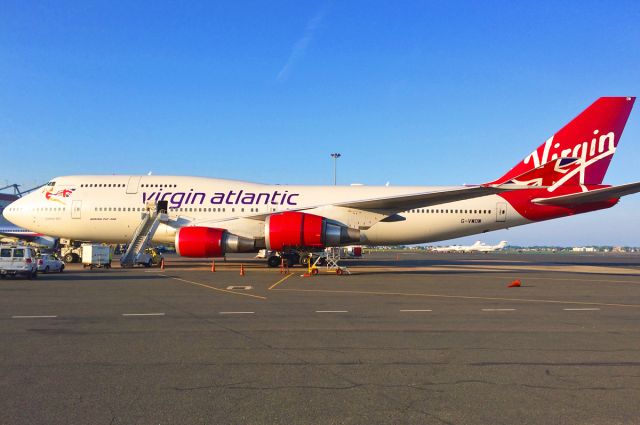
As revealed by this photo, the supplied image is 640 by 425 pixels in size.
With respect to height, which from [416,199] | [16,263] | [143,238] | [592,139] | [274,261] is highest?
[592,139]

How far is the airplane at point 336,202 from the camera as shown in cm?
2553

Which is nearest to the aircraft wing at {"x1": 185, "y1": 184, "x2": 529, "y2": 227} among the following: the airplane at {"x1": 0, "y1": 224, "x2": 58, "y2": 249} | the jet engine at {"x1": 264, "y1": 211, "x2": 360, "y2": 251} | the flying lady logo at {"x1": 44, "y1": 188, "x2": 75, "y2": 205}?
the jet engine at {"x1": 264, "y1": 211, "x2": 360, "y2": 251}

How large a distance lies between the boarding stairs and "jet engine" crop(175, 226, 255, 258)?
4.20 m

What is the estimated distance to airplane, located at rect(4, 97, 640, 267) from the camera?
2553 centimetres

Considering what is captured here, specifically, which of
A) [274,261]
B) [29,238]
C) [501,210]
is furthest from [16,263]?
[29,238]

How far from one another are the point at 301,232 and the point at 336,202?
20.6ft

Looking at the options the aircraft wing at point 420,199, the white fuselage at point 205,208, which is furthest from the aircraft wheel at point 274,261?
the aircraft wing at point 420,199

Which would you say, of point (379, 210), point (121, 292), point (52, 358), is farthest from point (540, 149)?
point (52, 358)

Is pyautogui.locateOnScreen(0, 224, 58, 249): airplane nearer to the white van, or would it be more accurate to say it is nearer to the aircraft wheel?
the aircraft wheel

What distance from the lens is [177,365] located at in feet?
19.8

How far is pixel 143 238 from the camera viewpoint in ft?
86.0

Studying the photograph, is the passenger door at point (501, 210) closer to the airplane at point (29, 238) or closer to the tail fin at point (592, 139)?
the tail fin at point (592, 139)

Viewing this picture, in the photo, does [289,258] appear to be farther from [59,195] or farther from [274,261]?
[59,195]

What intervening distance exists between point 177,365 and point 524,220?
2485 cm
